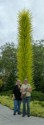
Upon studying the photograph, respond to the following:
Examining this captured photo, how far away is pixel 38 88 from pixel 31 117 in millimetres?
22392

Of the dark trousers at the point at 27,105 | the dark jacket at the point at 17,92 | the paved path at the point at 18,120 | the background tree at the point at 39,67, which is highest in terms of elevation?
the background tree at the point at 39,67

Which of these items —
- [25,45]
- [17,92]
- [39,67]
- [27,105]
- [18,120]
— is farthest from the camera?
[39,67]

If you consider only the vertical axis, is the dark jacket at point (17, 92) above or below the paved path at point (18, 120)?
above

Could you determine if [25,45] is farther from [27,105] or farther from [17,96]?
[27,105]

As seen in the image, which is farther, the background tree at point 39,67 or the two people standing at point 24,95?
the background tree at point 39,67

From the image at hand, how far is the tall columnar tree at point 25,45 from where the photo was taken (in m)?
31.1

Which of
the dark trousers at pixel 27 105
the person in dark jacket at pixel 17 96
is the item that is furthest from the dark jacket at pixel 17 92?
the dark trousers at pixel 27 105

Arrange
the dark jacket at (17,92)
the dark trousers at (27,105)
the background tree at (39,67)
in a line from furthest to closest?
1. the background tree at (39,67)
2. the dark jacket at (17,92)
3. the dark trousers at (27,105)

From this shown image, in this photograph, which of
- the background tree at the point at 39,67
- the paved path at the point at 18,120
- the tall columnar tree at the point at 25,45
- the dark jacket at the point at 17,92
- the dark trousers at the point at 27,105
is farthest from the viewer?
the background tree at the point at 39,67

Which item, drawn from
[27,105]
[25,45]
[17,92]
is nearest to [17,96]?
[17,92]

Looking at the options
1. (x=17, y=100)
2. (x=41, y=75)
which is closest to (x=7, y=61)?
(x=41, y=75)

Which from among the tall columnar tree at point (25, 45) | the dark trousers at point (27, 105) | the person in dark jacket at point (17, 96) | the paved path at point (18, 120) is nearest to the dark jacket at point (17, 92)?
the person in dark jacket at point (17, 96)

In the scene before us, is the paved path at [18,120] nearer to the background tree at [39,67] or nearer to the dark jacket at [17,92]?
the dark jacket at [17,92]

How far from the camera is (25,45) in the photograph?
31.3 metres
